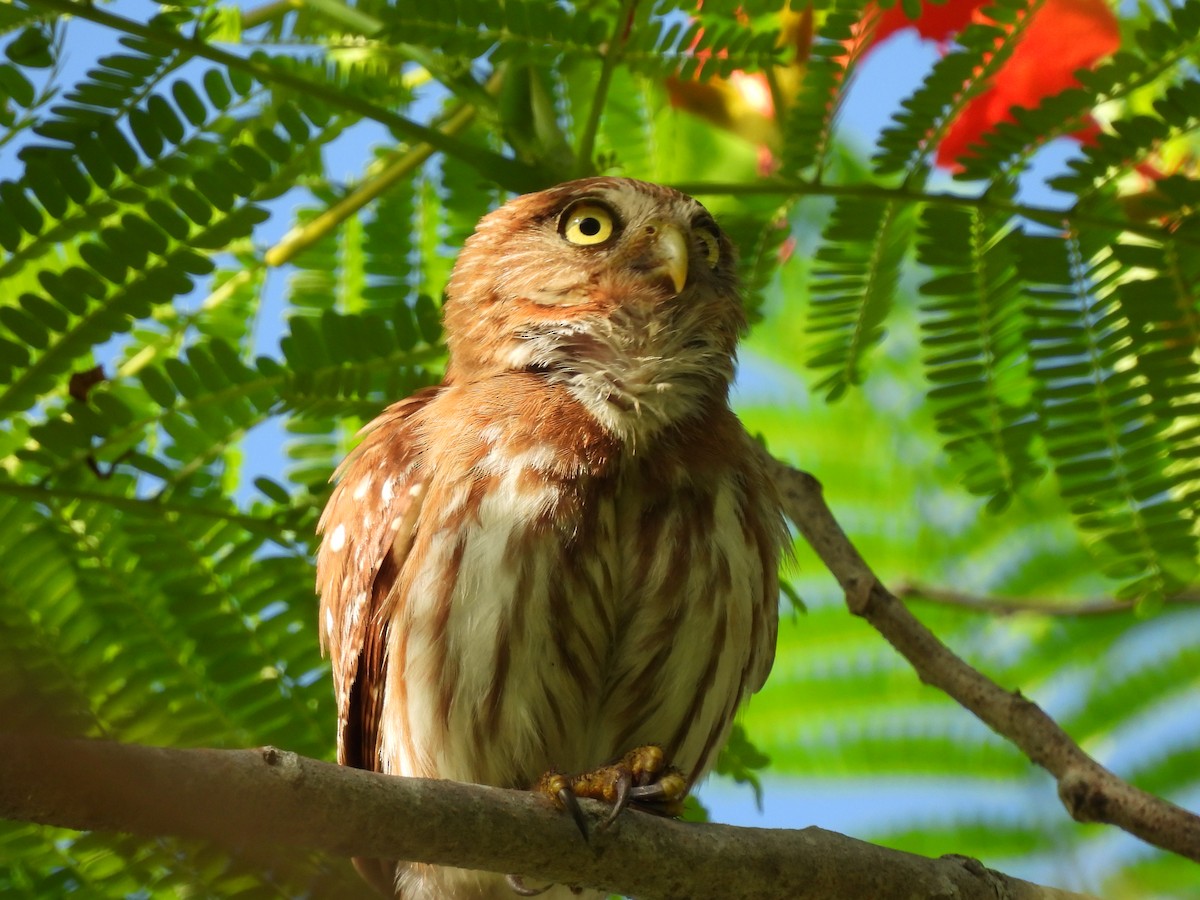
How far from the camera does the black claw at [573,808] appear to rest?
98.3 inches

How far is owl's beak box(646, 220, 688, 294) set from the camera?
3609mm

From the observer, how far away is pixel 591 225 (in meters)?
3.81

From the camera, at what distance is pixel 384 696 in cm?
338

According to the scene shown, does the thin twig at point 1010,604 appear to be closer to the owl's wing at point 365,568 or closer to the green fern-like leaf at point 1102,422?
the green fern-like leaf at point 1102,422

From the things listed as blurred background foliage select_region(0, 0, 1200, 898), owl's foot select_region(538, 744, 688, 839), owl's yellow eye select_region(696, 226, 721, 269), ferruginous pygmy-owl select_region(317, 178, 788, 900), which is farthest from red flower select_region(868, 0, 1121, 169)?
owl's foot select_region(538, 744, 688, 839)

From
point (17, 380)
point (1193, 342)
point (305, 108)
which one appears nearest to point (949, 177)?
point (1193, 342)

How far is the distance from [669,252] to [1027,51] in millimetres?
1227

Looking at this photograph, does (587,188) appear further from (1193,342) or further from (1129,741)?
(1129,741)

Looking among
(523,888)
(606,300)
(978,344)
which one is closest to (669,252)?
(606,300)

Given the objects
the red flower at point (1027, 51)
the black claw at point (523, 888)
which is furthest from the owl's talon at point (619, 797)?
the red flower at point (1027, 51)

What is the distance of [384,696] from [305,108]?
60.3 inches

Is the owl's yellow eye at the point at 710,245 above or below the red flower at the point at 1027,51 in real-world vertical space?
below

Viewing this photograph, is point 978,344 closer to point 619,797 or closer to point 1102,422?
point 1102,422

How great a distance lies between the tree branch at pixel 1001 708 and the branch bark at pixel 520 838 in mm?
350
